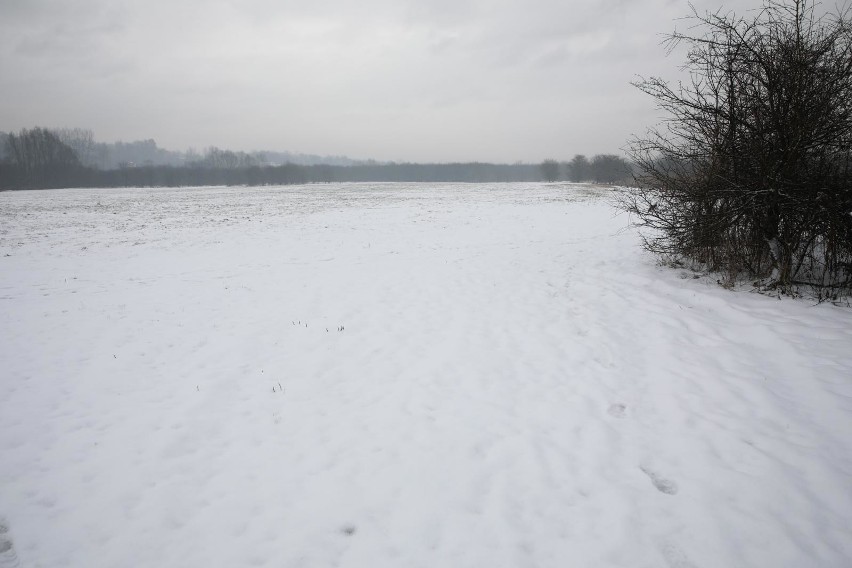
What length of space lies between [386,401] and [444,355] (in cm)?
144

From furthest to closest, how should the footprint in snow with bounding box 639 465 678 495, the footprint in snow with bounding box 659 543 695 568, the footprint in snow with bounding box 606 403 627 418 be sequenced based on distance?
the footprint in snow with bounding box 606 403 627 418 → the footprint in snow with bounding box 639 465 678 495 → the footprint in snow with bounding box 659 543 695 568

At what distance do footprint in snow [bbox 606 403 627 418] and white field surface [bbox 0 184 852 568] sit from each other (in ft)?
0.34

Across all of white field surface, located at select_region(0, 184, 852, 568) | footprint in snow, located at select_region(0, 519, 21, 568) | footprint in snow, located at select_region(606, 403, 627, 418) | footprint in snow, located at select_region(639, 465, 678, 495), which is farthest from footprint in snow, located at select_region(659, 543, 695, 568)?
footprint in snow, located at select_region(0, 519, 21, 568)

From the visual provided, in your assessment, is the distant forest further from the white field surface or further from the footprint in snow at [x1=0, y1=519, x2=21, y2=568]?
the footprint in snow at [x1=0, y1=519, x2=21, y2=568]

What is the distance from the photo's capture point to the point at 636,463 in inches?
146

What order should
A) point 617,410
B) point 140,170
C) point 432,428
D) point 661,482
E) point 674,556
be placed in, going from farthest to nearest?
1. point 140,170
2. point 617,410
3. point 432,428
4. point 661,482
5. point 674,556

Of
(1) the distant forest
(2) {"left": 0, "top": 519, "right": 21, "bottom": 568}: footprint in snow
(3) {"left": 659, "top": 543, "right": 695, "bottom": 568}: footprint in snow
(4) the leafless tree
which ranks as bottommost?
(2) {"left": 0, "top": 519, "right": 21, "bottom": 568}: footprint in snow

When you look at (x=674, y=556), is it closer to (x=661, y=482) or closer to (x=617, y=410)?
(x=661, y=482)

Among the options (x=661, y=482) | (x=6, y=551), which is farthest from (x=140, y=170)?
(x=661, y=482)

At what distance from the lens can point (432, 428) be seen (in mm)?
4371

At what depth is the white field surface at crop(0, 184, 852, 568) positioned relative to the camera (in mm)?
3078

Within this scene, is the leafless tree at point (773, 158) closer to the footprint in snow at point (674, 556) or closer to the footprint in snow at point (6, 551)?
the footprint in snow at point (674, 556)

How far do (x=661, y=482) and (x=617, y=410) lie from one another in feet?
3.52

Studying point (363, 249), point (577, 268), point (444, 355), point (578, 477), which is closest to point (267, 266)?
point (363, 249)
